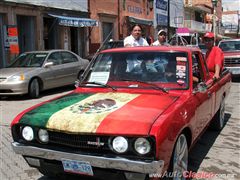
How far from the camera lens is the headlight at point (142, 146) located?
3320mm

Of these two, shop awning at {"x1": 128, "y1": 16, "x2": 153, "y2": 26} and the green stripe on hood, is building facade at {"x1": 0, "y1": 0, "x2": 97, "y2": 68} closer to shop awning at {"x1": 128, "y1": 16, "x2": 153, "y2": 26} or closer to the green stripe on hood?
shop awning at {"x1": 128, "y1": 16, "x2": 153, "y2": 26}


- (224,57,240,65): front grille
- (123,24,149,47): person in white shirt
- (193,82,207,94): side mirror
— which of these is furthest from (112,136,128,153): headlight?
(224,57,240,65): front grille

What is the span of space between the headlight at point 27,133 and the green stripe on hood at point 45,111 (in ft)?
0.21

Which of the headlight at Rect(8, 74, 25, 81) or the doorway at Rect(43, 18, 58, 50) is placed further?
the doorway at Rect(43, 18, 58, 50)

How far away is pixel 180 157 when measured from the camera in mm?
3939

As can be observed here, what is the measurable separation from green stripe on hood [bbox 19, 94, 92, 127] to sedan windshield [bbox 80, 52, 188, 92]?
1.76ft

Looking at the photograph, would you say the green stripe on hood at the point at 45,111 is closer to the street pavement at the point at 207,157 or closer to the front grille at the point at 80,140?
the front grille at the point at 80,140

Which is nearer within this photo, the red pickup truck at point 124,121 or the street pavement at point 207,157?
the red pickup truck at point 124,121

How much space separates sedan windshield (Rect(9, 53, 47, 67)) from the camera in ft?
38.4

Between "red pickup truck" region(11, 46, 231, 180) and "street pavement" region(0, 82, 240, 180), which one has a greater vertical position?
"red pickup truck" region(11, 46, 231, 180)

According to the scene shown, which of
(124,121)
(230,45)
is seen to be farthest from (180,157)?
(230,45)

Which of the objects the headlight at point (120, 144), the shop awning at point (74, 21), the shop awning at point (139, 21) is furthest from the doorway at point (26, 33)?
the headlight at point (120, 144)

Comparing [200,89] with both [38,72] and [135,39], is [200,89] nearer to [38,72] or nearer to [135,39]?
[135,39]

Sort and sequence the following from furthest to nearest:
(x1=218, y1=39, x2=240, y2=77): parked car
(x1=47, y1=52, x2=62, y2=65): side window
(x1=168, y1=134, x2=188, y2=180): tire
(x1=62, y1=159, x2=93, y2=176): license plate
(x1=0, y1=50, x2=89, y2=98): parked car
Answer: (x1=218, y1=39, x2=240, y2=77): parked car, (x1=47, y1=52, x2=62, y2=65): side window, (x1=0, y1=50, x2=89, y2=98): parked car, (x1=168, y1=134, x2=188, y2=180): tire, (x1=62, y1=159, x2=93, y2=176): license plate
